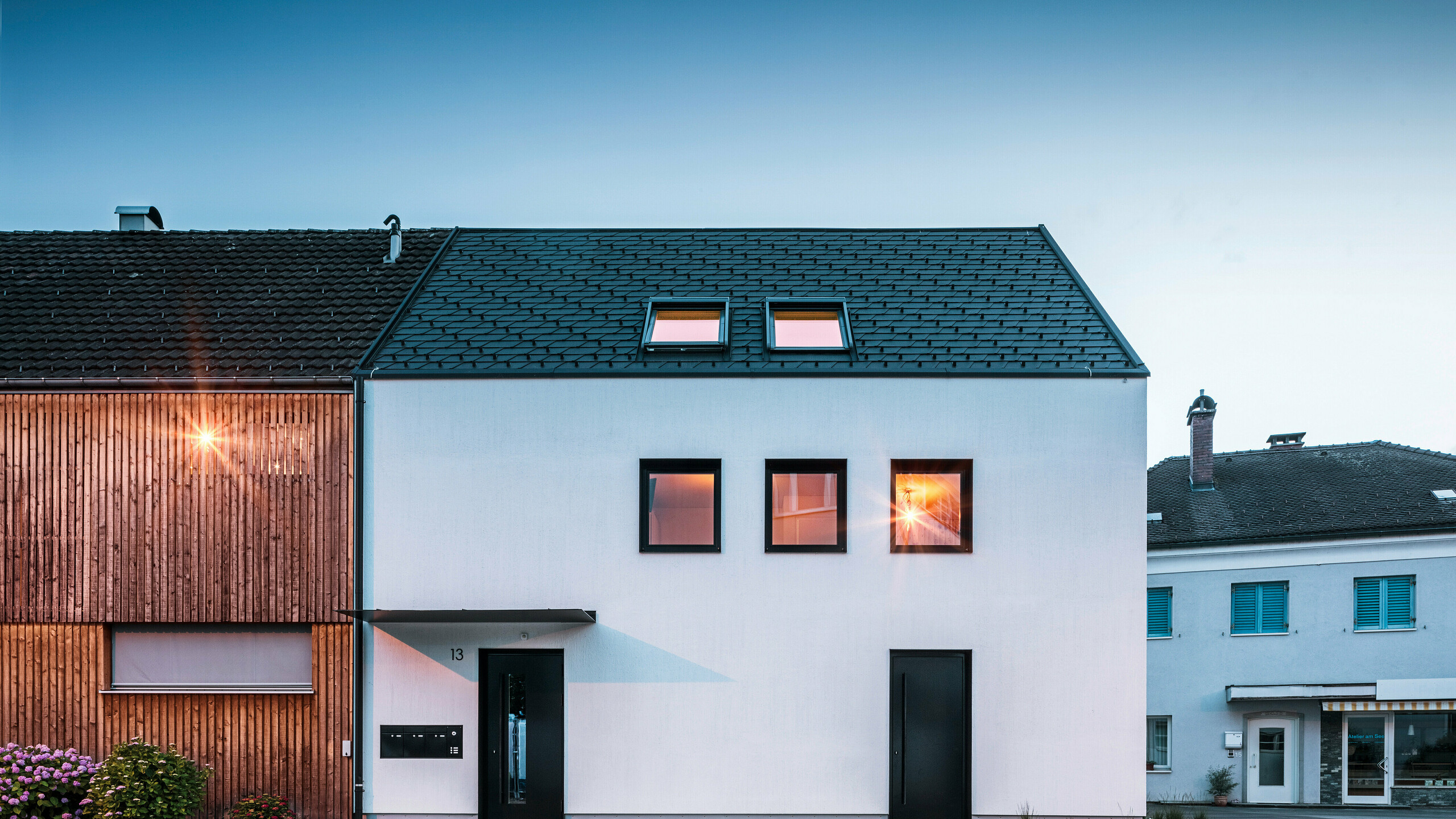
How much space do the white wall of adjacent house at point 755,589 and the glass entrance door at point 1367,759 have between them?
14105 millimetres

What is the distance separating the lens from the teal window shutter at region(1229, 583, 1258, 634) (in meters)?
19.0

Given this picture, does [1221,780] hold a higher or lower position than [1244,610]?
lower

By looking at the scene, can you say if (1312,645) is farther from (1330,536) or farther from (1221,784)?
(1221,784)

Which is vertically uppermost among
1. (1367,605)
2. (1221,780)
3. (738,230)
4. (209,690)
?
(738,230)

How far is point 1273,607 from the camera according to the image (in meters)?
18.9

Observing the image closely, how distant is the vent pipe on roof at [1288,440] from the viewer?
22.7 meters

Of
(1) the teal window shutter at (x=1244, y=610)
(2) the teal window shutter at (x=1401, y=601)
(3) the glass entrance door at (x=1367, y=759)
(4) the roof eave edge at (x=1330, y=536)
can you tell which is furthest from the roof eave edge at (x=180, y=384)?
(3) the glass entrance door at (x=1367, y=759)

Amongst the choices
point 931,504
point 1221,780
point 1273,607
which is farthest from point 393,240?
point 1221,780

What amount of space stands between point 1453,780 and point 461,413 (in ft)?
73.1

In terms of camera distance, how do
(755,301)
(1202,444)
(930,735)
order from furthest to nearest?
(1202,444), (755,301), (930,735)

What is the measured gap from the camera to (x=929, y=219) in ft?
41.0

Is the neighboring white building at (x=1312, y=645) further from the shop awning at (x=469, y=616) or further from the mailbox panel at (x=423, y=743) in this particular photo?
the mailbox panel at (x=423, y=743)

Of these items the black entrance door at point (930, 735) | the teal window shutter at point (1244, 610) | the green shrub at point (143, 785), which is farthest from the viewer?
the teal window shutter at point (1244, 610)

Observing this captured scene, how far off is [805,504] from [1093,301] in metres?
4.40
